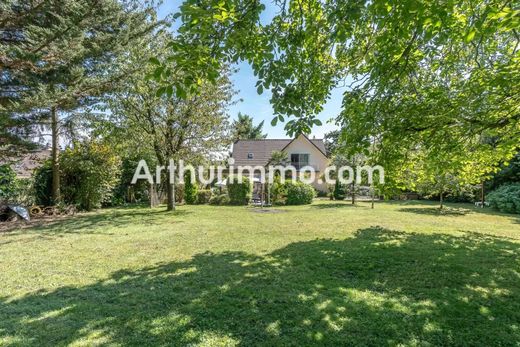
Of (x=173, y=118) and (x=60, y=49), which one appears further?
(x=173, y=118)

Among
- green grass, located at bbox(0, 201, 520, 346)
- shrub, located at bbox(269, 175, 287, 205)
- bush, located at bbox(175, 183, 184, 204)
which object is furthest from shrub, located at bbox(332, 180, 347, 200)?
green grass, located at bbox(0, 201, 520, 346)

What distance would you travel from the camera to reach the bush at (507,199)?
15.8 metres

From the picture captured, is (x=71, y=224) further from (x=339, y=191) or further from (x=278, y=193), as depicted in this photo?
(x=339, y=191)

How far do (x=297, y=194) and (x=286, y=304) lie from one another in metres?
16.2

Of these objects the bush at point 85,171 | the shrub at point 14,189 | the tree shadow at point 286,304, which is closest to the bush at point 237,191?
the bush at point 85,171

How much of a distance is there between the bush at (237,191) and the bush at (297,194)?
9.99 feet

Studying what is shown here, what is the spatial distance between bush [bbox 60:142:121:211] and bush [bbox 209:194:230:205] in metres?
7.18

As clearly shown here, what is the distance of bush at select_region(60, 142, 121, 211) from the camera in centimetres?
1380

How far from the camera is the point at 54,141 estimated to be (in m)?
13.2

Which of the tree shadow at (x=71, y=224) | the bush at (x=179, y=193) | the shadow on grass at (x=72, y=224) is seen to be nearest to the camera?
the tree shadow at (x=71, y=224)

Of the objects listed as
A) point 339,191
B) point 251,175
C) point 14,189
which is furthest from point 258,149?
point 14,189

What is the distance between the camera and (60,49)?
28.5 feet

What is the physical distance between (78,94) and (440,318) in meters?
12.6

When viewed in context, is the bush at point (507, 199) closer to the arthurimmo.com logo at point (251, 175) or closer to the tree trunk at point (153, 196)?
the arthurimmo.com logo at point (251, 175)
